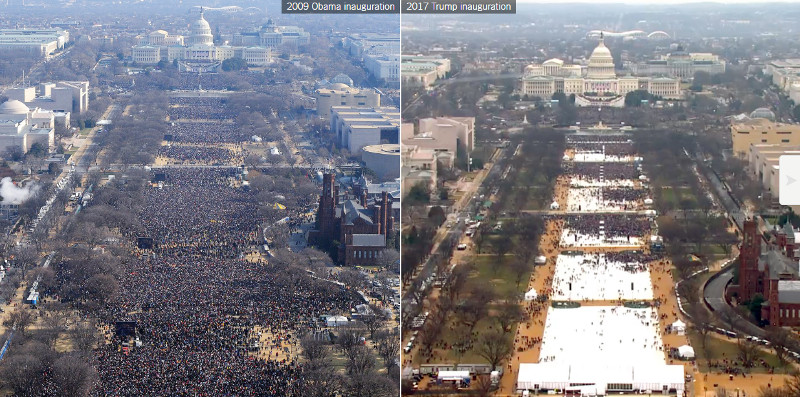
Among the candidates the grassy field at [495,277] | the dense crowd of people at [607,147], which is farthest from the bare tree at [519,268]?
the dense crowd of people at [607,147]

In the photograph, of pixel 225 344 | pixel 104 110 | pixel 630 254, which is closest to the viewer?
pixel 225 344

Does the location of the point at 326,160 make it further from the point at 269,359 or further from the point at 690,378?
the point at 690,378

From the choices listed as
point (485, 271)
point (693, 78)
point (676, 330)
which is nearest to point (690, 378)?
point (676, 330)

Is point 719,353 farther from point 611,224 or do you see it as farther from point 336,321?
point 611,224

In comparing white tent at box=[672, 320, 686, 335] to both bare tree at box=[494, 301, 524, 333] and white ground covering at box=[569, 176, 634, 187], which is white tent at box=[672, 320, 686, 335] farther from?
white ground covering at box=[569, 176, 634, 187]

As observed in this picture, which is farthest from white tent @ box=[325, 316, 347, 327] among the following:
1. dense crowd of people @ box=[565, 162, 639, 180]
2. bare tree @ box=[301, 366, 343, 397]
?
dense crowd of people @ box=[565, 162, 639, 180]

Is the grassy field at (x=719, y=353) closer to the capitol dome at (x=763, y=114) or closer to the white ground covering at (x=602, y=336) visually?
the white ground covering at (x=602, y=336)
